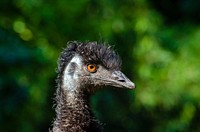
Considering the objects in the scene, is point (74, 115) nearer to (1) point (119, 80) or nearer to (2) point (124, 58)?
(1) point (119, 80)

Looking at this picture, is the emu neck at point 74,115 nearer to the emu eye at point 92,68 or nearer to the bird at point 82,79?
the bird at point 82,79

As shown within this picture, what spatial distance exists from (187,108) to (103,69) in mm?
8212

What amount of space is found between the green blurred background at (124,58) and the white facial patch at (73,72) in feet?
22.0

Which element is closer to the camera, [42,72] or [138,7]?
[42,72]

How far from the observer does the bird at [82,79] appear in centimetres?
913

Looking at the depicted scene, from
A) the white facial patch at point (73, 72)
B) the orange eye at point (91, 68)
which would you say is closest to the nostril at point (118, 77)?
the orange eye at point (91, 68)

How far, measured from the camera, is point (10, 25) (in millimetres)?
16266

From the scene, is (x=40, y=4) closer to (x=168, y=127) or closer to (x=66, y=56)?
(x=168, y=127)

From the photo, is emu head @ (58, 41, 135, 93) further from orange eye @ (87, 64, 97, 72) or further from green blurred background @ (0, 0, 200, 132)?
green blurred background @ (0, 0, 200, 132)

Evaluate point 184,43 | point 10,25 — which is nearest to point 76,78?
point 10,25

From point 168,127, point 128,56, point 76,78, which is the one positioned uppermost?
point 128,56

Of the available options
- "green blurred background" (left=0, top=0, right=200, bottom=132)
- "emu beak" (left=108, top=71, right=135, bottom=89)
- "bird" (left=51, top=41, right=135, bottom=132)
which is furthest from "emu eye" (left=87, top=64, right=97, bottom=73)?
"green blurred background" (left=0, top=0, right=200, bottom=132)

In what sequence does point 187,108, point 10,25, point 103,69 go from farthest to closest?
point 187,108, point 10,25, point 103,69

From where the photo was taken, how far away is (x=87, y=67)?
926 cm
